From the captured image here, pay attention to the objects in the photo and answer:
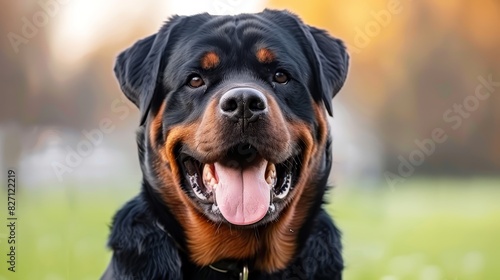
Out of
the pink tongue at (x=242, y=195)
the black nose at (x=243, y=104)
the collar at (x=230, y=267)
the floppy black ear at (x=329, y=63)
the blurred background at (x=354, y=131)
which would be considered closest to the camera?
the black nose at (x=243, y=104)

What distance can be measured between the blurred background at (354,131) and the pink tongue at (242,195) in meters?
0.58

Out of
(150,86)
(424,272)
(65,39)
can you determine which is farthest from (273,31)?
(424,272)

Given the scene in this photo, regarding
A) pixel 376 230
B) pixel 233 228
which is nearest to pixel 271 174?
pixel 233 228

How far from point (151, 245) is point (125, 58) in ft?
2.63

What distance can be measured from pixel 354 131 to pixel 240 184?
782 millimetres

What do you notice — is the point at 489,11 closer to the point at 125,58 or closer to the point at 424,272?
the point at 424,272

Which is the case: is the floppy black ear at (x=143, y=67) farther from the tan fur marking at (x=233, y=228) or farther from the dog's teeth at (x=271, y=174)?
the dog's teeth at (x=271, y=174)

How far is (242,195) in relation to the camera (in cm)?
211

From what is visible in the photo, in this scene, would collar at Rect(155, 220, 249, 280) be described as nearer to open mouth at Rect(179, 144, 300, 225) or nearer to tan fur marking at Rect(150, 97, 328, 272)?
tan fur marking at Rect(150, 97, 328, 272)

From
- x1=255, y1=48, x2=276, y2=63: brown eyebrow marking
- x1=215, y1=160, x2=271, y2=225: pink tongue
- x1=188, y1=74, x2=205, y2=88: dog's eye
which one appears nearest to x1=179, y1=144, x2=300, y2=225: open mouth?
x1=215, y1=160, x2=271, y2=225: pink tongue

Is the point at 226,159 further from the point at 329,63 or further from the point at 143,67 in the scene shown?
the point at 329,63

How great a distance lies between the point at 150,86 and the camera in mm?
2260

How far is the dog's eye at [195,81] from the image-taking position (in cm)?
226

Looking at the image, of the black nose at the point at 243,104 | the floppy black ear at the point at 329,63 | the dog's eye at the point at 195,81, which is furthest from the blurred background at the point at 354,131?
the black nose at the point at 243,104
